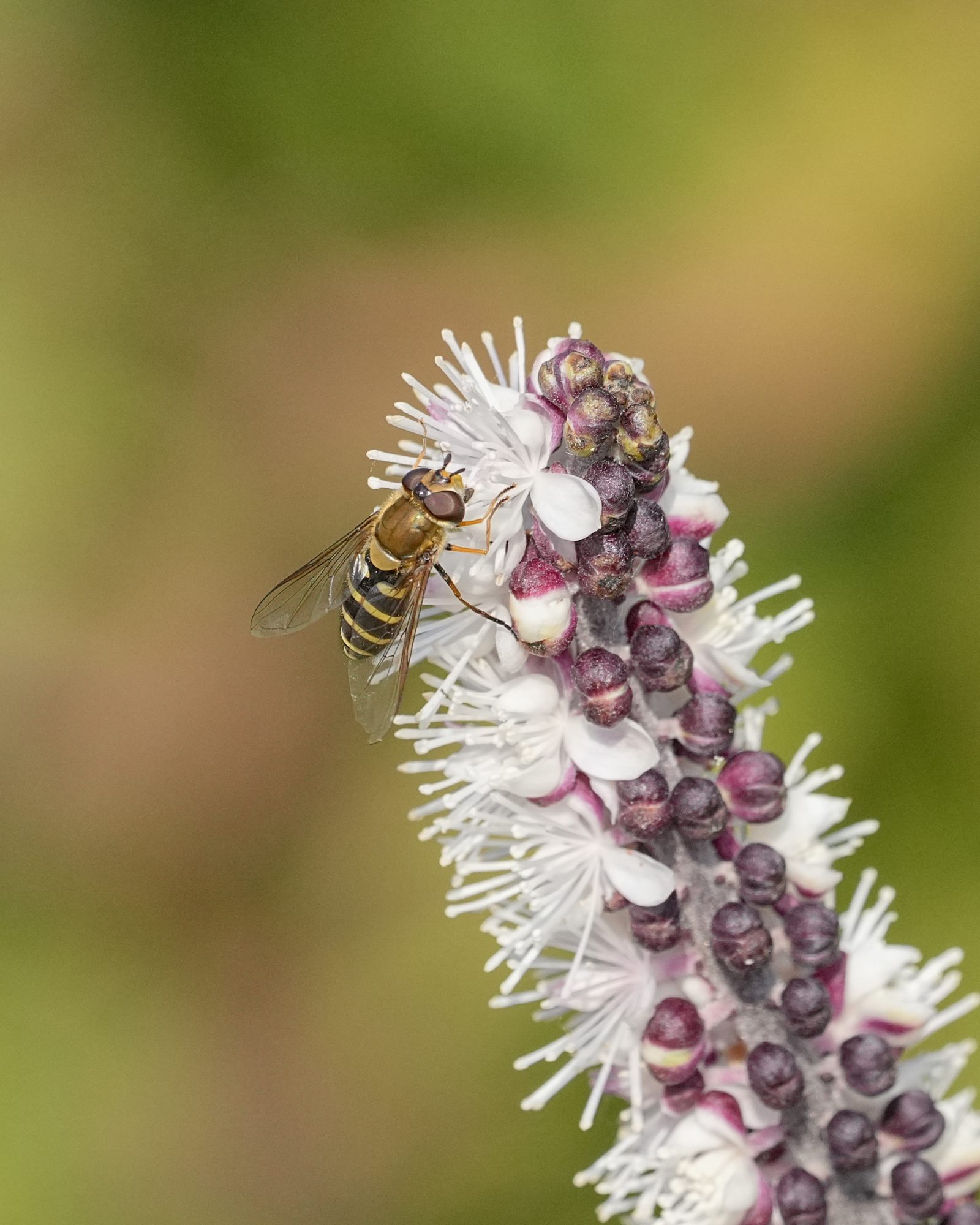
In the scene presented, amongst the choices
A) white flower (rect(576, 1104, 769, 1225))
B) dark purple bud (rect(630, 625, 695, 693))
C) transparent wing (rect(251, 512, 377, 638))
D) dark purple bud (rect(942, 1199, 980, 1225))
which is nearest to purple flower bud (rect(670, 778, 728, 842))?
dark purple bud (rect(630, 625, 695, 693))

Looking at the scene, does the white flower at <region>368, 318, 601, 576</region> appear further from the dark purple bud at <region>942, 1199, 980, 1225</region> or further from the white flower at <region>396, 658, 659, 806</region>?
the dark purple bud at <region>942, 1199, 980, 1225</region>

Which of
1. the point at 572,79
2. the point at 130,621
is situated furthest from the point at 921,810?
the point at 130,621

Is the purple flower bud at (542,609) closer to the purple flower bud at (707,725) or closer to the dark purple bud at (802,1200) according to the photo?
the purple flower bud at (707,725)

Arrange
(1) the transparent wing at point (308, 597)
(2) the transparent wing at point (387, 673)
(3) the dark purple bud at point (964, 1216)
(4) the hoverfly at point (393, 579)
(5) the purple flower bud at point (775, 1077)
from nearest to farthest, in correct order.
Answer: (5) the purple flower bud at point (775, 1077), (3) the dark purple bud at point (964, 1216), (4) the hoverfly at point (393, 579), (2) the transparent wing at point (387, 673), (1) the transparent wing at point (308, 597)

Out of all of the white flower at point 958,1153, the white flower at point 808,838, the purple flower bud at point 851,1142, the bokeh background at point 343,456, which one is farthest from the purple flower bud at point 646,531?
the bokeh background at point 343,456

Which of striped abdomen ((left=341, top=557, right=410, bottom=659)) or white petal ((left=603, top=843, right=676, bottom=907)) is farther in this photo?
striped abdomen ((left=341, top=557, right=410, bottom=659))

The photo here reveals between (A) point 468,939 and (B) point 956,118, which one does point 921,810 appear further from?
(B) point 956,118

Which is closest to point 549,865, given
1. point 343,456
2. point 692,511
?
point 692,511
